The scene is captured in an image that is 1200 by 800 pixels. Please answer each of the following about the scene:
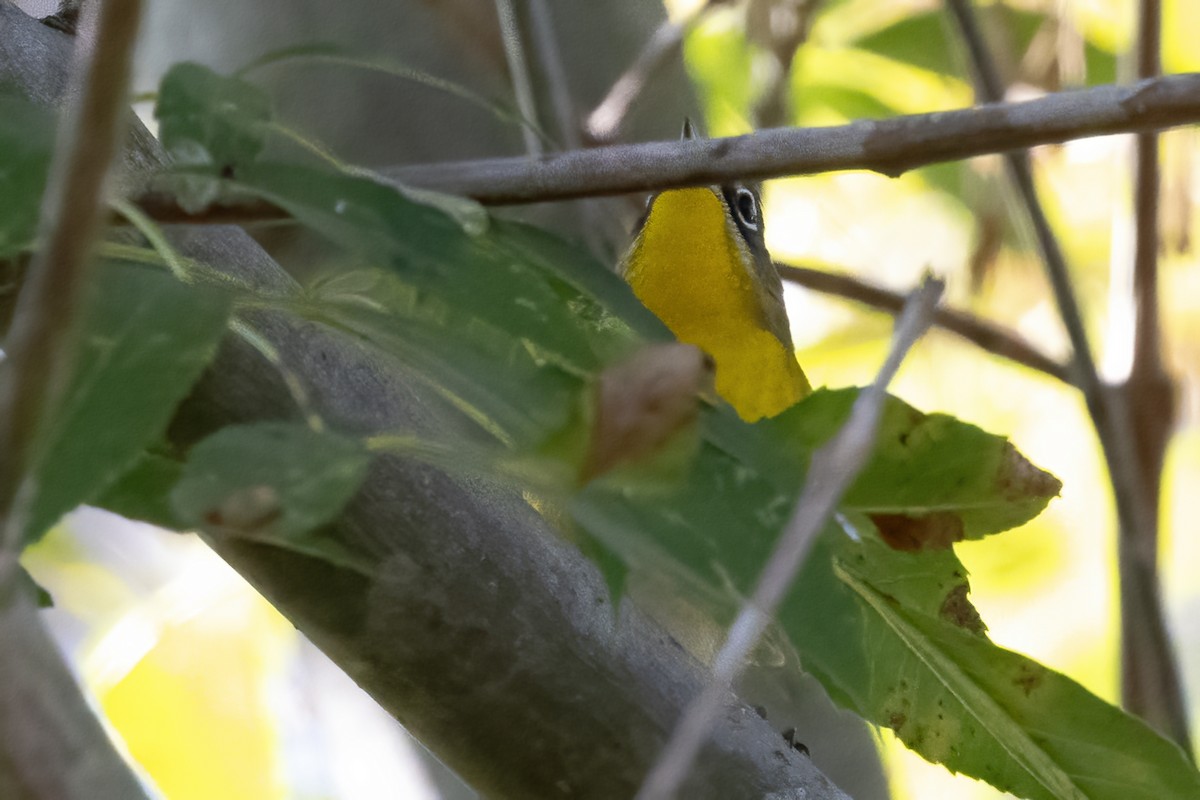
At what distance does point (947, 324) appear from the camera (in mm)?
1483

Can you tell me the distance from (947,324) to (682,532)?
1.13 m

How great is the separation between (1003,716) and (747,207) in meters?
0.96

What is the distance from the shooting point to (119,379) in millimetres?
377

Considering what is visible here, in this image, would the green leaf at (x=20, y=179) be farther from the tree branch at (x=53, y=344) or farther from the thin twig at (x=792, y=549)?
the thin twig at (x=792, y=549)

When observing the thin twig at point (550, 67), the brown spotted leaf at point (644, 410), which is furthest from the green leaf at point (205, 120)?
the thin twig at point (550, 67)

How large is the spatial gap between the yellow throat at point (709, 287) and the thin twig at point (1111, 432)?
0.91ft

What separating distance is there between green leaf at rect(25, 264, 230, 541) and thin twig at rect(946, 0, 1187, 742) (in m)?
1.11

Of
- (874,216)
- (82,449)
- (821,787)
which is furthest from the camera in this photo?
(874,216)

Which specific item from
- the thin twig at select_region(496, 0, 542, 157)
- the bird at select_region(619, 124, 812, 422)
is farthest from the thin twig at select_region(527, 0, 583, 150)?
the bird at select_region(619, 124, 812, 422)

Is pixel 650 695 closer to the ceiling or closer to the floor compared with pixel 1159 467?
closer to the floor

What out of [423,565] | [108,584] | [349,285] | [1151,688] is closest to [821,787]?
[423,565]

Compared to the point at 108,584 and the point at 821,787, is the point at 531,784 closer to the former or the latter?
the point at 821,787

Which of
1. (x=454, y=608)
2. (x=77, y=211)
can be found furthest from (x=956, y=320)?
(x=77, y=211)

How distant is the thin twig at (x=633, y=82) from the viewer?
1.39 meters
